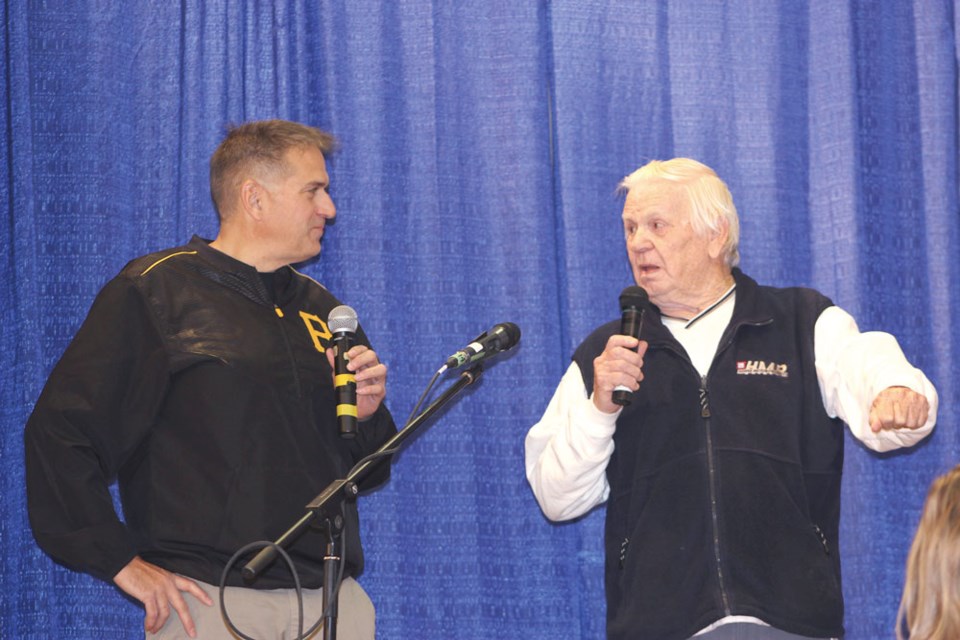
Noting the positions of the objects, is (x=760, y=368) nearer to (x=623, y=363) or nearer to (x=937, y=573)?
(x=623, y=363)

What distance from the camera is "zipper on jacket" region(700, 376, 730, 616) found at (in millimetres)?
2785

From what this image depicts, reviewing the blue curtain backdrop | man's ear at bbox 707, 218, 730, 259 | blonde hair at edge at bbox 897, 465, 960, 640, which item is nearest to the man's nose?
the blue curtain backdrop

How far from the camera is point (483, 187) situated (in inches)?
155

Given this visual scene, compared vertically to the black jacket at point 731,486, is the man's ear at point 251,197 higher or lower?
higher

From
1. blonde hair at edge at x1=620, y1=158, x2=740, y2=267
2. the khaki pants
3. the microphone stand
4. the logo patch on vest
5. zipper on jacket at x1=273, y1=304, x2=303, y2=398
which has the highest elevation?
blonde hair at edge at x1=620, y1=158, x2=740, y2=267

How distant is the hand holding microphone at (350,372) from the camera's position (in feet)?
8.57

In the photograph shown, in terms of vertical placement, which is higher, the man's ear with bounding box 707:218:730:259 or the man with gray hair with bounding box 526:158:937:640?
A: the man's ear with bounding box 707:218:730:259

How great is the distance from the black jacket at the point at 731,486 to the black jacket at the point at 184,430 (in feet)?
2.30

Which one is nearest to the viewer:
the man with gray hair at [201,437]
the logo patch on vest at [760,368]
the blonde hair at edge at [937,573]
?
the blonde hair at edge at [937,573]

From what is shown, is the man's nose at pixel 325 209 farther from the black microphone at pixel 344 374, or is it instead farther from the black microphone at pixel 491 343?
the black microphone at pixel 491 343

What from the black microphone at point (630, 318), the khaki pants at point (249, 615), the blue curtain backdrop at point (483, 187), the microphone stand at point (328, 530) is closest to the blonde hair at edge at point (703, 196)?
the black microphone at point (630, 318)

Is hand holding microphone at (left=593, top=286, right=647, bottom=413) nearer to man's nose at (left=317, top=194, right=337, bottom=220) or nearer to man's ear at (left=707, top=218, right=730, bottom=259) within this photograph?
man's ear at (left=707, top=218, right=730, bottom=259)

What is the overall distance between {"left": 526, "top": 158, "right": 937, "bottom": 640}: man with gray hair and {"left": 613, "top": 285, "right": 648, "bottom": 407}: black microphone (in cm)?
3

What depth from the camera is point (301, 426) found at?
10.2 feet
